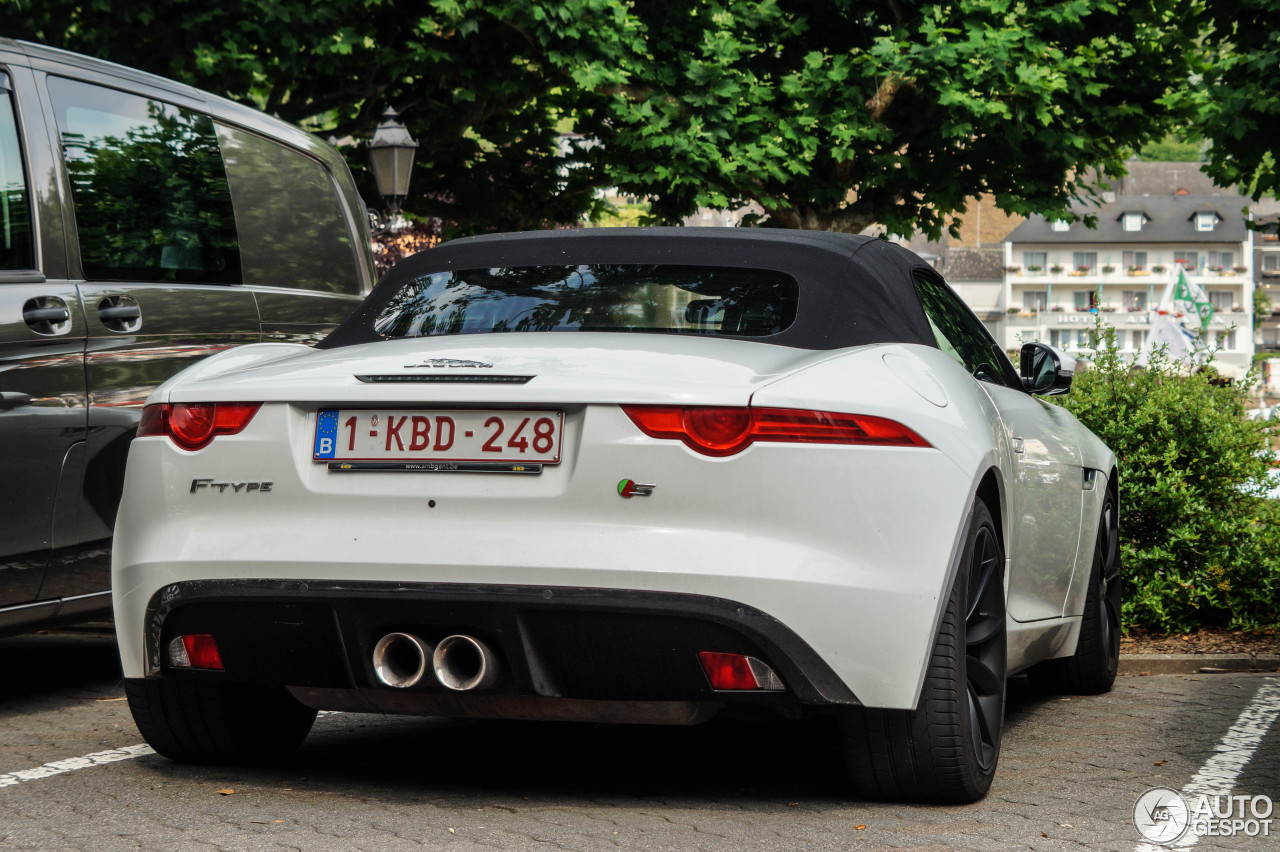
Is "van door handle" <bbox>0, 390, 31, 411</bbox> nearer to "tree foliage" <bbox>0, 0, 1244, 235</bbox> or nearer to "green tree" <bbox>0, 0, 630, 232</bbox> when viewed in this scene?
"green tree" <bbox>0, 0, 630, 232</bbox>

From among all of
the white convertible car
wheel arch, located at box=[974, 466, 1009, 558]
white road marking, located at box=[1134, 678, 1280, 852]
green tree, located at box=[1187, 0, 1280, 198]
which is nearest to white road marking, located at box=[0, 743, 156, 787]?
the white convertible car

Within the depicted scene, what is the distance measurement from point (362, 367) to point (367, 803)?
1.06 m

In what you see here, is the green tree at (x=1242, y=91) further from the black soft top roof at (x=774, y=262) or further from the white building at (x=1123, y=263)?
the white building at (x=1123, y=263)

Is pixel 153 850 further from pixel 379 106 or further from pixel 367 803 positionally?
pixel 379 106

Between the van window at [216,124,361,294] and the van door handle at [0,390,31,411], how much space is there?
125cm

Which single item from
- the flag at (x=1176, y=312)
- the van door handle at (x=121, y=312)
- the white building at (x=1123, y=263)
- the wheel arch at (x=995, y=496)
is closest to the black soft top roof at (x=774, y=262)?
the wheel arch at (x=995, y=496)

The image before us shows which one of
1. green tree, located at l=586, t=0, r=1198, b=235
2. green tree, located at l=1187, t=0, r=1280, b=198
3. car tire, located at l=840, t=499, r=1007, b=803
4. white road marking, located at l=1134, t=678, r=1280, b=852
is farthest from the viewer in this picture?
green tree, located at l=586, t=0, r=1198, b=235

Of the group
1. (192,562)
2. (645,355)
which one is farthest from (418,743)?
(645,355)

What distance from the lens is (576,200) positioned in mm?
22281

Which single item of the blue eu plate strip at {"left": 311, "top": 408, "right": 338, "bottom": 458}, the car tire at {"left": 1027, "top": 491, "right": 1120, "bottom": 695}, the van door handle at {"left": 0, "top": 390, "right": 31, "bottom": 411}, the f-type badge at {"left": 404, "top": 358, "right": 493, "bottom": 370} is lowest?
the car tire at {"left": 1027, "top": 491, "right": 1120, "bottom": 695}

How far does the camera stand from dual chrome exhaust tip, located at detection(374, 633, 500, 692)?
11.7 ft

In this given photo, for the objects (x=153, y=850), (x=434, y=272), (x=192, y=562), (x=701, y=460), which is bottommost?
(x=153, y=850)

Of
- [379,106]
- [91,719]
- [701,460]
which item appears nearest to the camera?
[701,460]

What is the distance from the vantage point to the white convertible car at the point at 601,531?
345 cm
